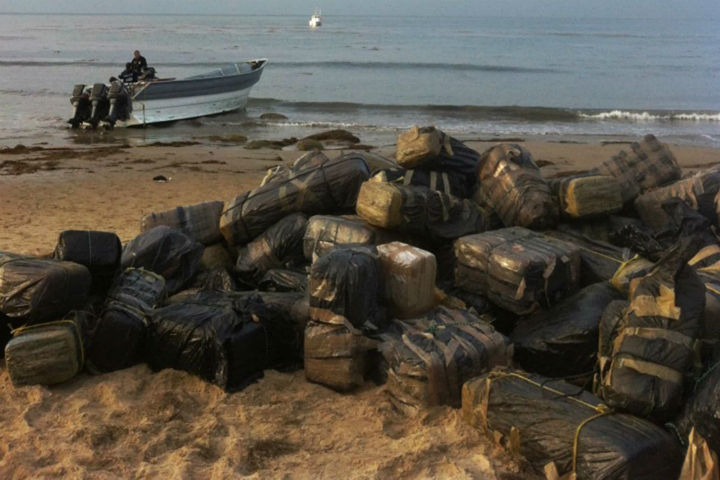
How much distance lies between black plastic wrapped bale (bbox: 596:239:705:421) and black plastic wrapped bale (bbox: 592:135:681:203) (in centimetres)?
257

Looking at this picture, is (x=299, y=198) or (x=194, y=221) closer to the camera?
(x=299, y=198)

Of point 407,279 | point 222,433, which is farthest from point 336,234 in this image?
point 222,433

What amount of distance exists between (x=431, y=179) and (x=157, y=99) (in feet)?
49.5

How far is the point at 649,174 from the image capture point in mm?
5969

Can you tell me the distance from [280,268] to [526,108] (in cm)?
2023

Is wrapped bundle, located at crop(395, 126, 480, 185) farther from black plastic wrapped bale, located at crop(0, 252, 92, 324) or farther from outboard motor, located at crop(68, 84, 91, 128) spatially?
outboard motor, located at crop(68, 84, 91, 128)

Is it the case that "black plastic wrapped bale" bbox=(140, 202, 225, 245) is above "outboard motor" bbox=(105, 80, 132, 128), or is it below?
above

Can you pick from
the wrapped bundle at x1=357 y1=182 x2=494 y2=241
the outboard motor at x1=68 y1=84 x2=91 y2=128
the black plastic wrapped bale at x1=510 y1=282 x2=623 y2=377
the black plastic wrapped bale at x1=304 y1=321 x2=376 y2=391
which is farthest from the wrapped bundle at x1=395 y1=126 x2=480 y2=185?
the outboard motor at x1=68 y1=84 x2=91 y2=128

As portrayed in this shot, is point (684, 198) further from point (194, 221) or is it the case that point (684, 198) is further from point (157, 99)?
point (157, 99)

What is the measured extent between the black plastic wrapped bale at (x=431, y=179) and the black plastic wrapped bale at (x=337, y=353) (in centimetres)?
152

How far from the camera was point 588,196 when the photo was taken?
507cm

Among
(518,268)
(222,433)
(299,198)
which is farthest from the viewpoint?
(299,198)

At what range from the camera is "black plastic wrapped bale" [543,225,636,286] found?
4645 mm

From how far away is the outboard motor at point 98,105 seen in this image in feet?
58.1
